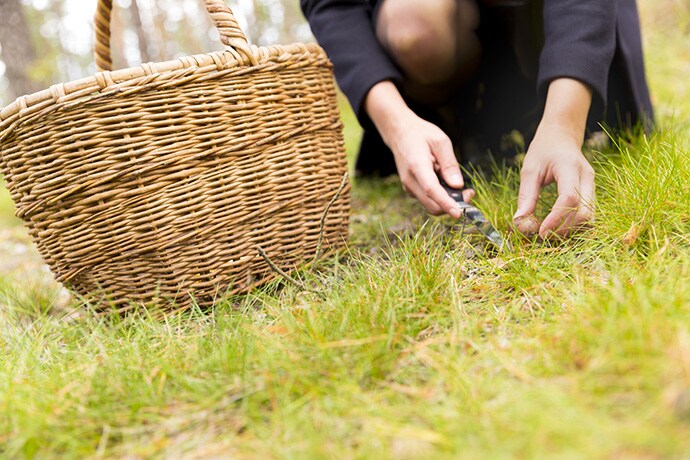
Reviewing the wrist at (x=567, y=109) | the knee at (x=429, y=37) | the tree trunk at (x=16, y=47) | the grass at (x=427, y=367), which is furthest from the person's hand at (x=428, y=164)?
the tree trunk at (x=16, y=47)

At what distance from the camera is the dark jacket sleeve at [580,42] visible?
1328 millimetres

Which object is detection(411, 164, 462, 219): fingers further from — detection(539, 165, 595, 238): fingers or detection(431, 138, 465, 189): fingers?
detection(539, 165, 595, 238): fingers

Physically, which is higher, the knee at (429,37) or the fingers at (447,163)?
the knee at (429,37)

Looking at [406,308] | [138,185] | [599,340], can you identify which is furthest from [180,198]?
[599,340]

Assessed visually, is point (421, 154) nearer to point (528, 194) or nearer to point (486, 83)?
point (528, 194)

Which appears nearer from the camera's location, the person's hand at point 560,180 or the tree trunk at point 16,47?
the person's hand at point 560,180

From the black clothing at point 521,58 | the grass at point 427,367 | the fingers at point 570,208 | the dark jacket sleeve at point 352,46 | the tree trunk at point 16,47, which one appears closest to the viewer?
the grass at point 427,367

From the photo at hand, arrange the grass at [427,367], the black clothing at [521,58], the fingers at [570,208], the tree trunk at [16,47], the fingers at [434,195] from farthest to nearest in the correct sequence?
the tree trunk at [16,47]
the black clothing at [521,58]
the fingers at [434,195]
the fingers at [570,208]
the grass at [427,367]

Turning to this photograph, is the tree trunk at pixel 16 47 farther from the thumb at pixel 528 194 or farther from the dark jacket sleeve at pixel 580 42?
the thumb at pixel 528 194

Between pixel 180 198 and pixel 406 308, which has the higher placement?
pixel 180 198

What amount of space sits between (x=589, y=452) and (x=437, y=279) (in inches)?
20.3

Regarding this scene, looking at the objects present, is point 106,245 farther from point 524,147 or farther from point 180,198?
point 524,147

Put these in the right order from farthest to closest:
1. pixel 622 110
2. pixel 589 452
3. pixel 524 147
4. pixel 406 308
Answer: pixel 524 147 → pixel 622 110 → pixel 406 308 → pixel 589 452

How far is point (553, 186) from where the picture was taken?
1461 millimetres
